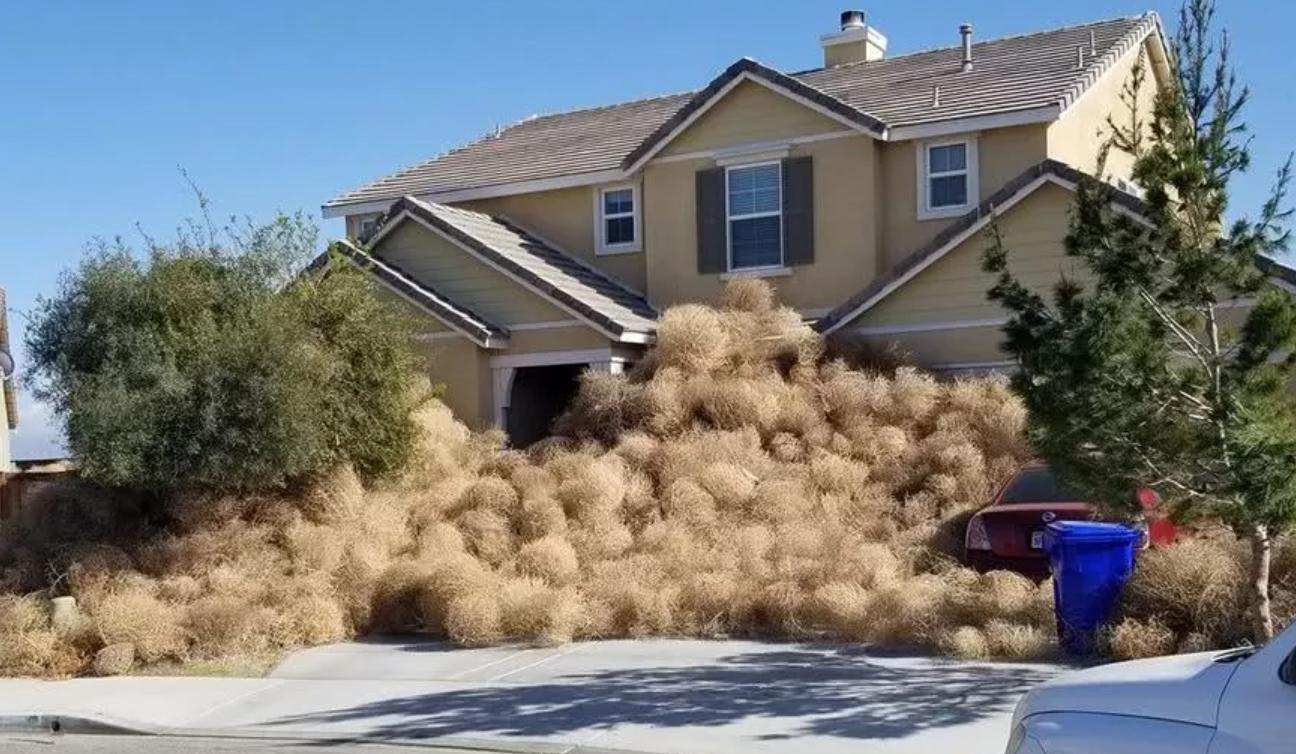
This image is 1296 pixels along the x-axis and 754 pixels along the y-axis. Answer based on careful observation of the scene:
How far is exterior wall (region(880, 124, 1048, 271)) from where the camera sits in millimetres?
20328

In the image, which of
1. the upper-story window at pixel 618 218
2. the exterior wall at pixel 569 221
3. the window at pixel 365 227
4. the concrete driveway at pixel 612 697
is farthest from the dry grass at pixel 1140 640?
the window at pixel 365 227

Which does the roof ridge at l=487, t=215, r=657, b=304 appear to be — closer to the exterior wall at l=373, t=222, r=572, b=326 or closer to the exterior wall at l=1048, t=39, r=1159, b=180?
the exterior wall at l=373, t=222, r=572, b=326

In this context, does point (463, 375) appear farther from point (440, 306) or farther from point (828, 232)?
point (828, 232)

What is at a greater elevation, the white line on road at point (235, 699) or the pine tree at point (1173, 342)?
the pine tree at point (1173, 342)

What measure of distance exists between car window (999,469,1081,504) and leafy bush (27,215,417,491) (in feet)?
23.5

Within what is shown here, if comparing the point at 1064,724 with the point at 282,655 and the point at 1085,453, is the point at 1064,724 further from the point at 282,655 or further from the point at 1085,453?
the point at 282,655

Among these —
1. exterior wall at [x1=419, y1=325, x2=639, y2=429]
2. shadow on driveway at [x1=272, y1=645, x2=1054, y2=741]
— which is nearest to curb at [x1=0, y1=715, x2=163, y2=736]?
shadow on driveway at [x1=272, y1=645, x2=1054, y2=741]

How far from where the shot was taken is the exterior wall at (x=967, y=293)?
60.7 feet

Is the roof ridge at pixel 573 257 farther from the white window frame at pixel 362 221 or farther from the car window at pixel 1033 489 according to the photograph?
the car window at pixel 1033 489

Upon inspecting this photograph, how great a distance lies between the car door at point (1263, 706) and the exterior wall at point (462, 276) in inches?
660

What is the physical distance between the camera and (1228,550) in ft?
36.7

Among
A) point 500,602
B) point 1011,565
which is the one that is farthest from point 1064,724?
point 500,602

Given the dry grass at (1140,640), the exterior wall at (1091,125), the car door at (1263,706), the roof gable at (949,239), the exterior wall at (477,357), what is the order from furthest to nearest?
the exterior wall at (477,357), the exterior wall at (1091,125), the roof gable at (949,239), the dry grass at (1140,640), the car door at (1263,706)

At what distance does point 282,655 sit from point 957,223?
409 inches
